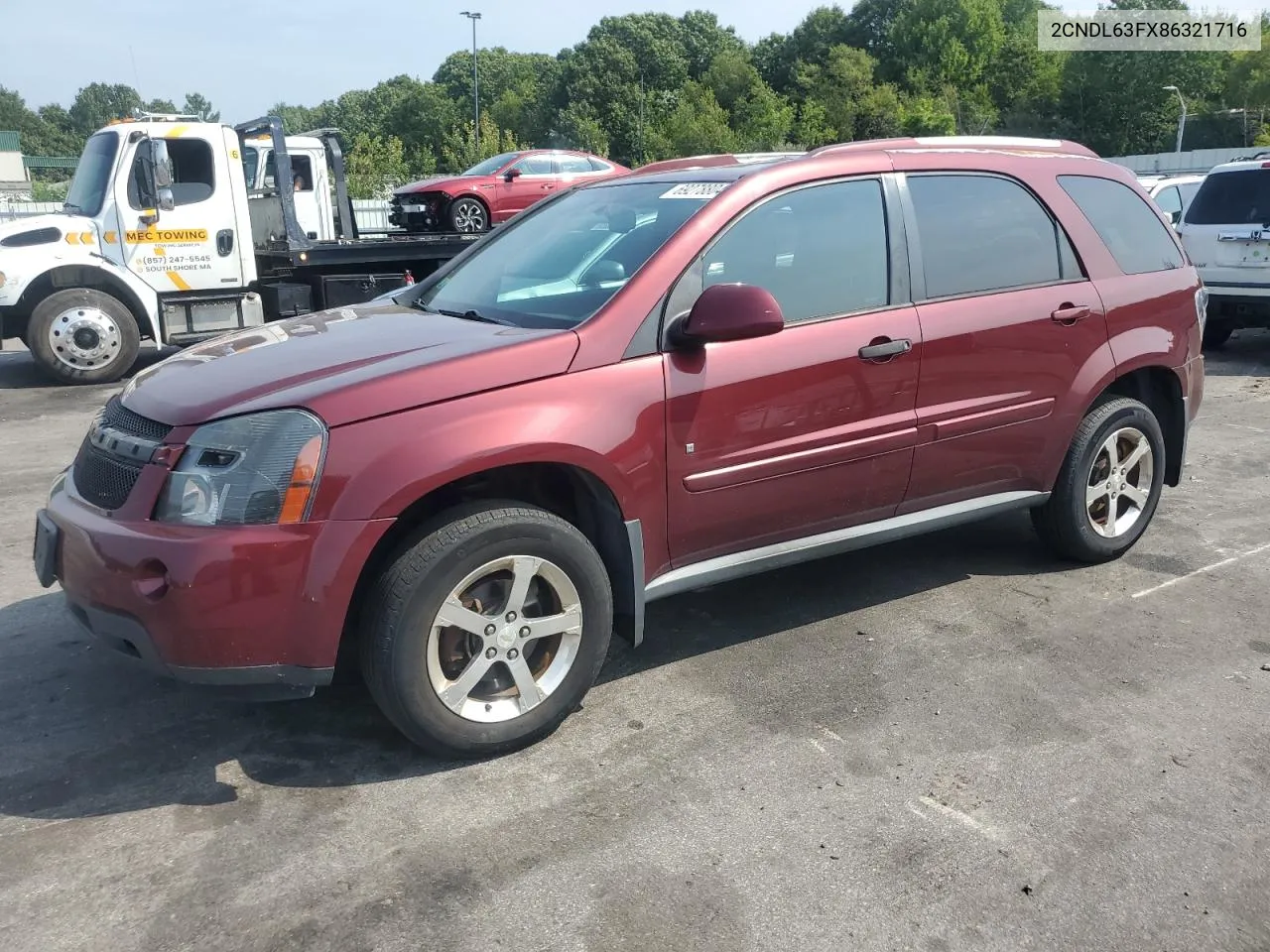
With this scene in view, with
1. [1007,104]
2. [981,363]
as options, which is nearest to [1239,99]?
[1007,104]

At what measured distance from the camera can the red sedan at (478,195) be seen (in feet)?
54.7

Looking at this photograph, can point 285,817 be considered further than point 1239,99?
No

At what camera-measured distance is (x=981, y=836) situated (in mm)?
2875

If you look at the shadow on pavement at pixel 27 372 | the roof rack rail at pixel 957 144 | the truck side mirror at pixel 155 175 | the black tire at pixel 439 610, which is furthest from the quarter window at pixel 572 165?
the black tire at pixel 439 610

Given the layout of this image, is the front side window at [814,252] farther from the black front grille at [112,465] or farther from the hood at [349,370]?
the black front grille at [112,465]

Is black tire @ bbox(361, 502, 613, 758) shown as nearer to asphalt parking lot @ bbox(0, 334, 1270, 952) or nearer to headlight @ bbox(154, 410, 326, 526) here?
asphalt parking lot @ bbox(0, 334, 1270, 952)

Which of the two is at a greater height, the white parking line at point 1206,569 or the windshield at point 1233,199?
the windshield at point 1233,199

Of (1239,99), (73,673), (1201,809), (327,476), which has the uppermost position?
(1239,99)

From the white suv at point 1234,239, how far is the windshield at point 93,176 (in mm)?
10709

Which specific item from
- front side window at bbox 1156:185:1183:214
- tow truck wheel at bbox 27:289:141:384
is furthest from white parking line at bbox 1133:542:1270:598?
front side window at bbox 1156:185:1183:214

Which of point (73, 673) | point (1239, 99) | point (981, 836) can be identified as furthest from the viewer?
point (1239, 99)

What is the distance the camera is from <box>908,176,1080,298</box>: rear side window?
4.14m

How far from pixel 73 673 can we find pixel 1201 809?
12.3 ft

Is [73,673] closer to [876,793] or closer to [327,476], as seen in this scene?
[327,476]
